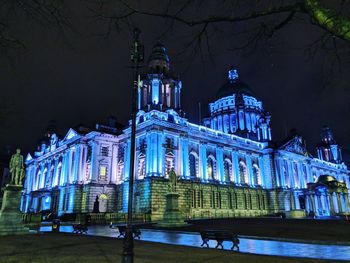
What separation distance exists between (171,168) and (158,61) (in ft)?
71.3

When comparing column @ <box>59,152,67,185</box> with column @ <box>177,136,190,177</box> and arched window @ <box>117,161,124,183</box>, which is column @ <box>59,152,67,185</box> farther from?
column @ <box>177,136,190,177</box>

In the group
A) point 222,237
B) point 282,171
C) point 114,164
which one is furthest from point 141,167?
point 282,171

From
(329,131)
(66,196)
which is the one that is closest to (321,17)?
(66,196)

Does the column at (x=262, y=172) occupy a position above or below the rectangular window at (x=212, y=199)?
above

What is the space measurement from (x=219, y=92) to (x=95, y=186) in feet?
179

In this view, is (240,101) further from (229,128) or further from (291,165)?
(291,165)

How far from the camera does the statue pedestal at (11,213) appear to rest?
21.0 meters

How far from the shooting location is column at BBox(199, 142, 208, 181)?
5258cm

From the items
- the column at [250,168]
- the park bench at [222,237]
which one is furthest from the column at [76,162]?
the park bench at [222,237]

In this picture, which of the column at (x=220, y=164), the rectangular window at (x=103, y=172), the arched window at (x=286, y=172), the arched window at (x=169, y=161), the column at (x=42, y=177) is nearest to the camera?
the arched window at (x=169, y=161)

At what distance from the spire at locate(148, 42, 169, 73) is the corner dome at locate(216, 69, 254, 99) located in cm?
3712

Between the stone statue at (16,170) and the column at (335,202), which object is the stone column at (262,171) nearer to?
the column at (335,202)

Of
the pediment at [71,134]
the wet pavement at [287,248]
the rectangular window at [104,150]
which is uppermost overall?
the pediment at [71,134]

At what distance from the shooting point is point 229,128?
8362cm
